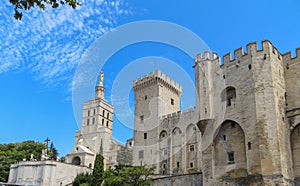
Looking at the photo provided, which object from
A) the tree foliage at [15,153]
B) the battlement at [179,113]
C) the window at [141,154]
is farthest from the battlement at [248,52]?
the tree foliage at [15,153]

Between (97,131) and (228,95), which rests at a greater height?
(97,131)

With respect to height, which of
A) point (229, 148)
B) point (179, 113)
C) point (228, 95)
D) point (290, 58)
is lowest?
point (229, 148)

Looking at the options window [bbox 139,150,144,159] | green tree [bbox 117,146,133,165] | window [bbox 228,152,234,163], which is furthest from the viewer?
green tree [bbox 117,146,133,165]

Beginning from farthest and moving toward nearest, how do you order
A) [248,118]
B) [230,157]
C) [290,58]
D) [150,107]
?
[150,107]
[290,58]
[230,157]
[248,118]

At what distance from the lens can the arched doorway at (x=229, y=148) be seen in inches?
1111

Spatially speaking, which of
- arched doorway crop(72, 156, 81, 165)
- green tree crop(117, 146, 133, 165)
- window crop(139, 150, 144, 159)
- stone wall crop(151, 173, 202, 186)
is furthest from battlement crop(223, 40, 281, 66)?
arched doorway crop(72, 156, 81, 165)

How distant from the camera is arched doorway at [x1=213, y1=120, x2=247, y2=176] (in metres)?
28.2

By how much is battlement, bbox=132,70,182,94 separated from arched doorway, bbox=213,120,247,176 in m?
25.1

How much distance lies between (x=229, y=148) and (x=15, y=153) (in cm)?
4252

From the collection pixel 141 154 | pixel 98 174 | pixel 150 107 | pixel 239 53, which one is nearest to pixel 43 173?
pixel 98 174

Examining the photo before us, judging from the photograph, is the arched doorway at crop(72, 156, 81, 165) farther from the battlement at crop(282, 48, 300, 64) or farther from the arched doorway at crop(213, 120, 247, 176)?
the battlement at crop(282, 48, 300, 64)

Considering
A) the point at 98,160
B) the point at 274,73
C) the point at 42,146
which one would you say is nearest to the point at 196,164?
the point at 98,160

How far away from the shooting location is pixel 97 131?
65.9 meters

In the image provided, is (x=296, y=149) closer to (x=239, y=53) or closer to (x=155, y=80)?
(x=239, y=53)
